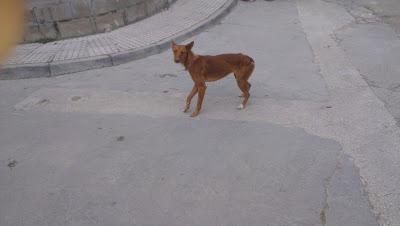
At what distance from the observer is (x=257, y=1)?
10.1 m

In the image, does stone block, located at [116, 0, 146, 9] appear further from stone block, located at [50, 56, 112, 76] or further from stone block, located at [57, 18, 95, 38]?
stone block, located at [50, 56, 112, 76]

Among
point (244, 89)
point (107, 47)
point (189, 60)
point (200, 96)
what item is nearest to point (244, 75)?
point (244, 89)

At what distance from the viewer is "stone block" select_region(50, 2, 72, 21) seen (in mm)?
7215

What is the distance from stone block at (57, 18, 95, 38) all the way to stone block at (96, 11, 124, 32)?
167 mm

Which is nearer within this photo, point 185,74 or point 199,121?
point 199,121

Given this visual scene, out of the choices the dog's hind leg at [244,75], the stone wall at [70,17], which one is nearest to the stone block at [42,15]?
the stone wall at [70,17]

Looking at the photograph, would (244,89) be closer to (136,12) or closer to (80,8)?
(80,8)

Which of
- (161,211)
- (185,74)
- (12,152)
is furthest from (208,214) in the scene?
(185,74)

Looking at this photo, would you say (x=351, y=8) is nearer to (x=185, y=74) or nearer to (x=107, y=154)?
(x=185, y=74)

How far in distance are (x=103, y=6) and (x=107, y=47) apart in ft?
3.95

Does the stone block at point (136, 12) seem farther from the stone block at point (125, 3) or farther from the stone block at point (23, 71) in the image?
the stone block at point (23, 71)

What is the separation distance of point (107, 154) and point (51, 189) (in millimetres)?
717

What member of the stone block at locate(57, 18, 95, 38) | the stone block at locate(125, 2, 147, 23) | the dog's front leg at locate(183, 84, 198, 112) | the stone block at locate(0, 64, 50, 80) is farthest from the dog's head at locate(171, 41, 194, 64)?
the stone block at locate(125, 2, 147, 23)

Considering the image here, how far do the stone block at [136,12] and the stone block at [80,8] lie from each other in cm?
87
